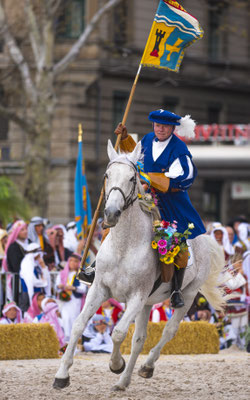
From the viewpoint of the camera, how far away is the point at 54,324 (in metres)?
13.3

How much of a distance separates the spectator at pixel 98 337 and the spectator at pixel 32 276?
0.88 metres

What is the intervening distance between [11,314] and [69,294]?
0.96 m

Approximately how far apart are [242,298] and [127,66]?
21.4 meters

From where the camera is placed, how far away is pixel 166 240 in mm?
8797

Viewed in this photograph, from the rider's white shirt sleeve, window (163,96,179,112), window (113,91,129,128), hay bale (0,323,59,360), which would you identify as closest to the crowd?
hay bale (0,323,59,360)

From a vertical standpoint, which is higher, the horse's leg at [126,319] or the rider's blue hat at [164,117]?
the rider's blue hat at [164,117]

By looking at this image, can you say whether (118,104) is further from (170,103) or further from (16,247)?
(16,247)

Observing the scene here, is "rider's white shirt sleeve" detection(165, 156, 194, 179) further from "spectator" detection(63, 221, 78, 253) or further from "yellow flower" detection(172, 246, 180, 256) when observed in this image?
"spectator" detection(63, 221, 78, 253)

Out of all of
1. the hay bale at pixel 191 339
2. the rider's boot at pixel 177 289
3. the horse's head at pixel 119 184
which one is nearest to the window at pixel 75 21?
the hay bale at pixel 191 339

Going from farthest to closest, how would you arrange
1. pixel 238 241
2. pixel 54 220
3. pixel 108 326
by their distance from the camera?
pixel 54 220, pixel 238 241, pixel 108 326

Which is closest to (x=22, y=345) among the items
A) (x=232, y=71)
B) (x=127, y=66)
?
(x=127, y=66)

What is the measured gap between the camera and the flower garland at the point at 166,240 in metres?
8.80

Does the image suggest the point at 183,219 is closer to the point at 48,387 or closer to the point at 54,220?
the point at 48,387

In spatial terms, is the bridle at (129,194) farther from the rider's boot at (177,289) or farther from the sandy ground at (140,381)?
the sandy ground at (140,381)
